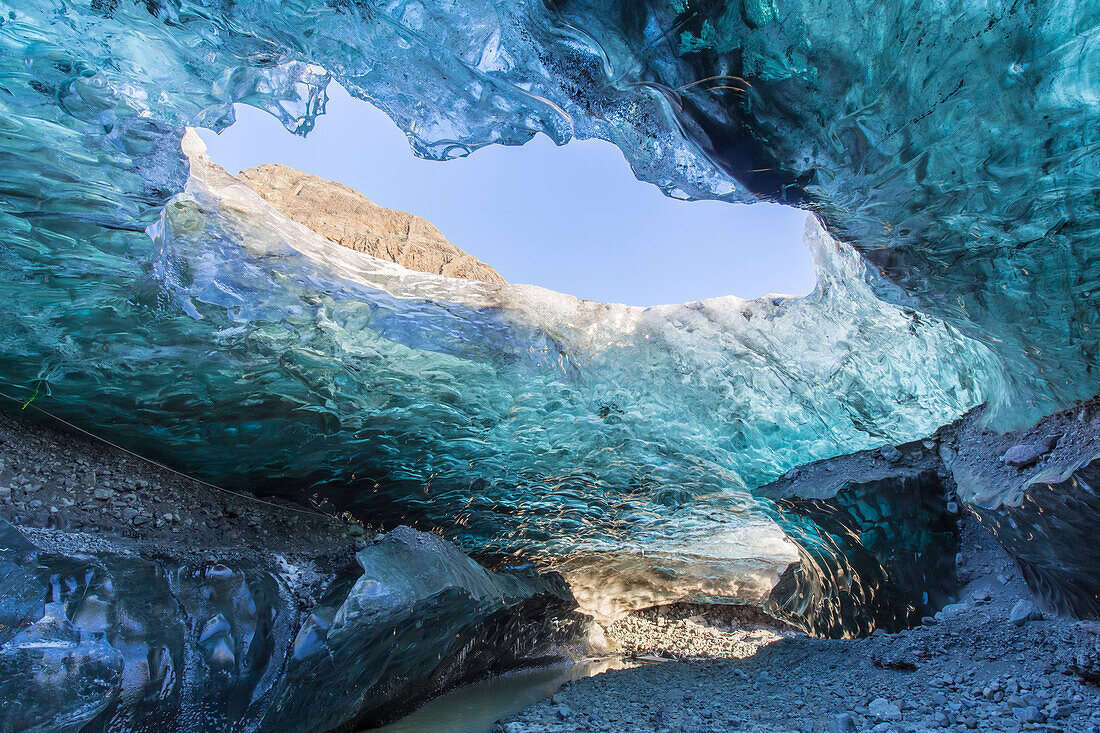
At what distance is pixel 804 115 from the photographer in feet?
8.40

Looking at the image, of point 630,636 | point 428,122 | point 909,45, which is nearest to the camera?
point 909,45

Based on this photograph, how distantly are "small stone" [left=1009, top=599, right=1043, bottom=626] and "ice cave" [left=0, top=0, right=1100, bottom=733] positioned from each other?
3cm

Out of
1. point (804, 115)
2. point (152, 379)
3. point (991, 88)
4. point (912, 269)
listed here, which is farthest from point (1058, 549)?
point (152, 379)

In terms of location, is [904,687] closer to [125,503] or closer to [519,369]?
[519,369]

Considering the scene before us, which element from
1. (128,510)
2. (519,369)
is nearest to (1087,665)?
(519,369)

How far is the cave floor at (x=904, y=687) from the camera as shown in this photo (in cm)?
298

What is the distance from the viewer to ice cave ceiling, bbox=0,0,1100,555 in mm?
2328

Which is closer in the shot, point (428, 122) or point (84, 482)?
point (428, 122)

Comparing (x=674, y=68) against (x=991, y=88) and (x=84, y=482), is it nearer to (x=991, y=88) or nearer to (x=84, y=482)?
(x=991, y=88)

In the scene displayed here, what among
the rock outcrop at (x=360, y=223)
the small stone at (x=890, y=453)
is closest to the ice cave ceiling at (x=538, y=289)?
the small stone at (x=890, y=453)

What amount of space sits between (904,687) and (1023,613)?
1192mm

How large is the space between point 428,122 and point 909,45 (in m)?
2.33

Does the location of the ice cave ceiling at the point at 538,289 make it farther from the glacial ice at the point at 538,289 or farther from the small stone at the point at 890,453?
the small stone at the point at 890,453

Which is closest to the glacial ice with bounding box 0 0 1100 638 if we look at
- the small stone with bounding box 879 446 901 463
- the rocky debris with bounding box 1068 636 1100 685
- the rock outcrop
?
the small stone with bounding box 879 446 901 463
